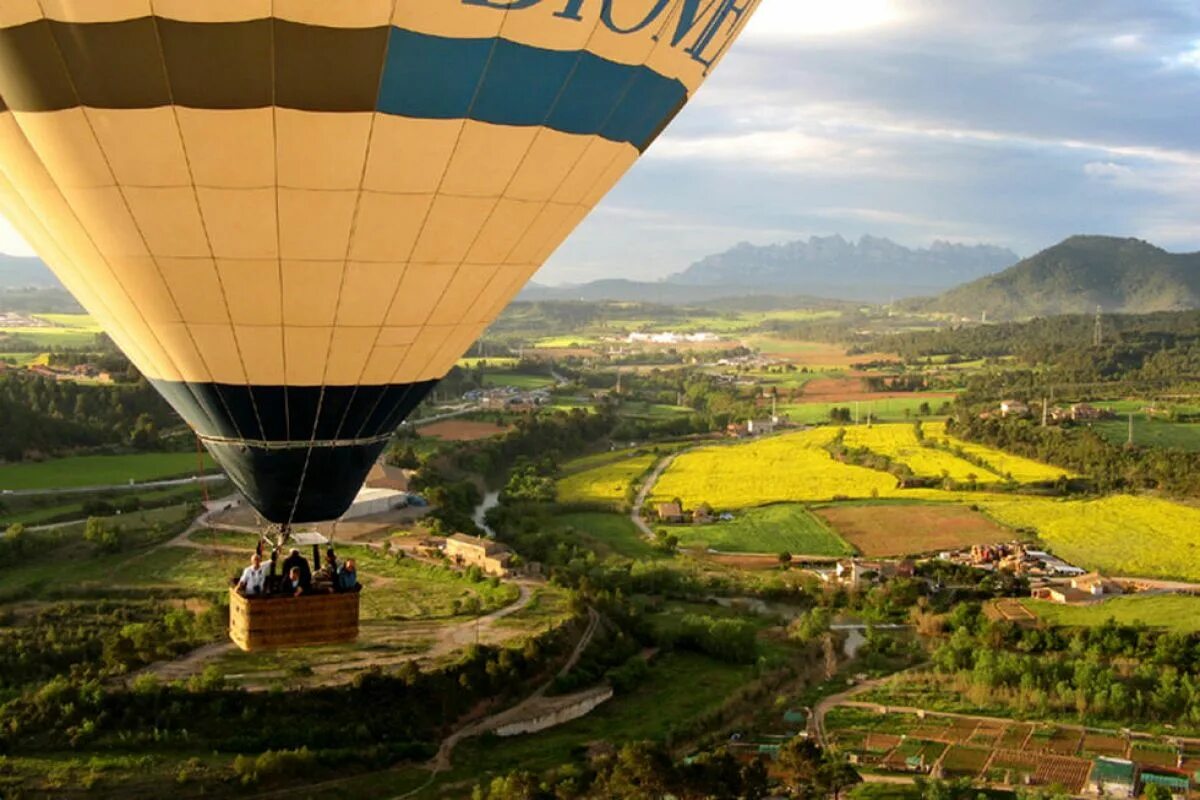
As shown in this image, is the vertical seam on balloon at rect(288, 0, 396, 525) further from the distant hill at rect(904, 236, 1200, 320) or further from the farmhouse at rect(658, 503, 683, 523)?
the distant hill at rect(904, 236, 1200, 320)

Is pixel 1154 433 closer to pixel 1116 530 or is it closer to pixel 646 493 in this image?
pixel 1116 530

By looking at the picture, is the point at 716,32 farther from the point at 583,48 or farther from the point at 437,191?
the point at 437,191

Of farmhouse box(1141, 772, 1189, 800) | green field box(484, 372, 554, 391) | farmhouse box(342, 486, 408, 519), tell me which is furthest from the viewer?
green field box(484, 372, 554, 391)

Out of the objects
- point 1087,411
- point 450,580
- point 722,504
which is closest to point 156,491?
point 450,580

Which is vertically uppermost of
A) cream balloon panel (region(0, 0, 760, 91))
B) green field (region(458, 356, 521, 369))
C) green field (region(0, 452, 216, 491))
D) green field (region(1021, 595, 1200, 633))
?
cream balloon panel (region(0, 0, 760, 91))

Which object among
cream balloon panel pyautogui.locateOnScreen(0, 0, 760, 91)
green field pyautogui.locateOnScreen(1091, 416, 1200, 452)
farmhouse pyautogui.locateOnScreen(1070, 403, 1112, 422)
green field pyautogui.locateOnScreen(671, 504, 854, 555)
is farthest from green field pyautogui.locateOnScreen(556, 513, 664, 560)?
farmhouse pyautogui.locateOnScreen(1070, 403, 1112, 422)

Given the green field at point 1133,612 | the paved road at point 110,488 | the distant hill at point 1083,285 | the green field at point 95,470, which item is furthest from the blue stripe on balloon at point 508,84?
the distant hill at point 1083,285
